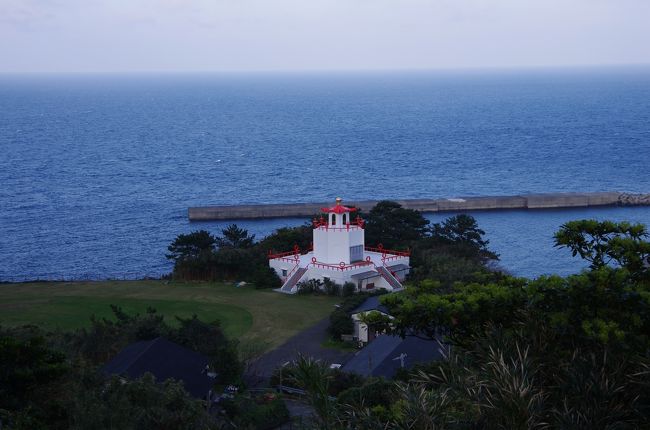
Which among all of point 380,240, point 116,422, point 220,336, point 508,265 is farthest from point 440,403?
point 508,265

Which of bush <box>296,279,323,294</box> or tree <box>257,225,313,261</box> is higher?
tree <box>257,225,313,261</box>

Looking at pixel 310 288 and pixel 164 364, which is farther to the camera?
pixel 310 288

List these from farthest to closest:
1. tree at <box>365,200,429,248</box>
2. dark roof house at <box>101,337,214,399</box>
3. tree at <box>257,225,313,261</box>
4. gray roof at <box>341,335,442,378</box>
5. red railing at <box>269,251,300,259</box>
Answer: tree at <box>365,200,429,248</box>, tree at <box>257,225,313,261</box>, red railing at <box>269,251,300,259</box>, gray roof at <box>341,335,442,378</box>, dark roof house at <box>101,337,214,399</box>

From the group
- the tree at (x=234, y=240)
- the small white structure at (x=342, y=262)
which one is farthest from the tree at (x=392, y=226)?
the tree at (x=234, y=240)

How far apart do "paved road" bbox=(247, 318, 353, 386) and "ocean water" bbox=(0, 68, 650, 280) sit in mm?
16687

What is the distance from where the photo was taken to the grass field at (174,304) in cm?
2845

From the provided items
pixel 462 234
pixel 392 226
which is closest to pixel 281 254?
pixel 392 226

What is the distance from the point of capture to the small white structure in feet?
109

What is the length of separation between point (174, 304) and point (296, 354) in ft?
29.1

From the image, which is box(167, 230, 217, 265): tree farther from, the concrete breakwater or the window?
the concrete breakwater

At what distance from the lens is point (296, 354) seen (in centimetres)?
2431

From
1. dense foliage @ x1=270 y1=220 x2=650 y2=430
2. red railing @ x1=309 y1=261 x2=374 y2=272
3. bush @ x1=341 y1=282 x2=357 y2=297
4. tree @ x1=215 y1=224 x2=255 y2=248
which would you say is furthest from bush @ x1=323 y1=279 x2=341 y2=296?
dense foliage @ x1=270 y1=220 x2=650 y2=430

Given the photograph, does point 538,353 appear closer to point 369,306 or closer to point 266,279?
point 369,306

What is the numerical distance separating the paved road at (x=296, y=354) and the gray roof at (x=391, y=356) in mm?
1135
